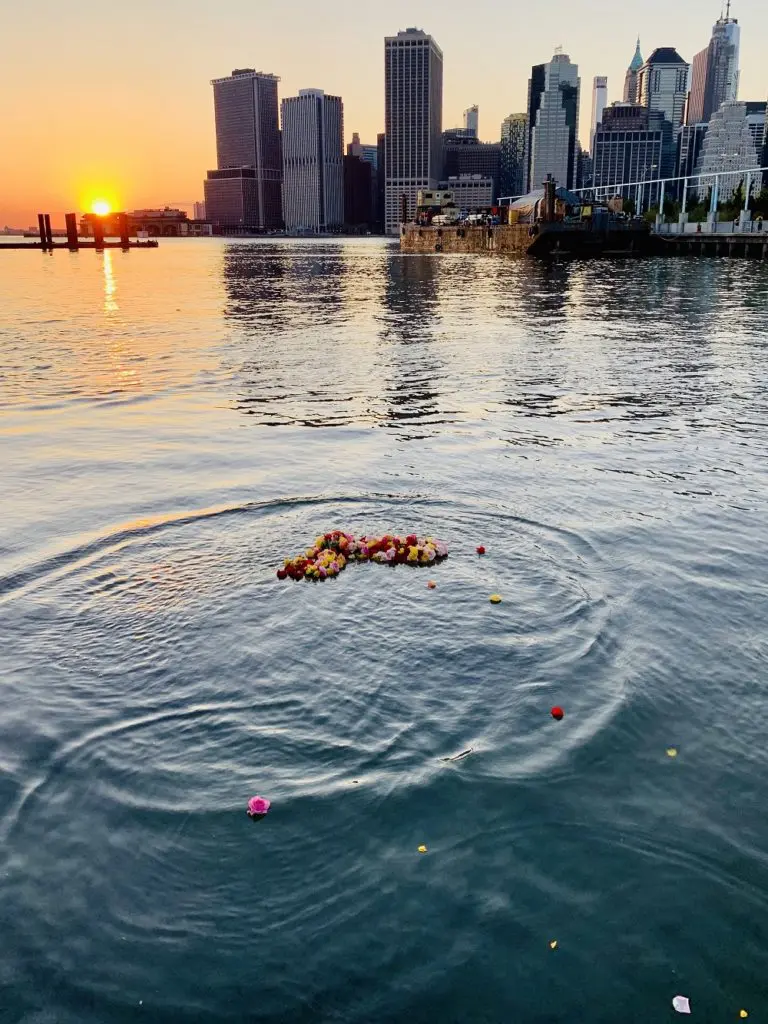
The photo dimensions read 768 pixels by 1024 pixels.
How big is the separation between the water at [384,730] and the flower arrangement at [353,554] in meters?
0.34

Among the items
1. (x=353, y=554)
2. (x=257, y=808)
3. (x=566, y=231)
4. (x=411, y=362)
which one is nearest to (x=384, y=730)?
(x=257, y=808)

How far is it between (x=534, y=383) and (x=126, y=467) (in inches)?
557

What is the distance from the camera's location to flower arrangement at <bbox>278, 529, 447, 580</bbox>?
11.6 meters

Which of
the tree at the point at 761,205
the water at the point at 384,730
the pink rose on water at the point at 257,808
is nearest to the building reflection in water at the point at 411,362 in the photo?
the water at the point at 384,730

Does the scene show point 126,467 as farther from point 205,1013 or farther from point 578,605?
point 205,1013

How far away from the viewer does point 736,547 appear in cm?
1252

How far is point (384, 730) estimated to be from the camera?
26.6 feet

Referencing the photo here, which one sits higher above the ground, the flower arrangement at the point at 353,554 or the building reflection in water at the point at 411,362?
the building reflection in water at the point at 411,362

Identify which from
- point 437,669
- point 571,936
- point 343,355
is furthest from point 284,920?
point 343,355

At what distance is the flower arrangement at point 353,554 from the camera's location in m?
11.6

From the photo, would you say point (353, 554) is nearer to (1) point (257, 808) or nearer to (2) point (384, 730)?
(2) point (384, 730)

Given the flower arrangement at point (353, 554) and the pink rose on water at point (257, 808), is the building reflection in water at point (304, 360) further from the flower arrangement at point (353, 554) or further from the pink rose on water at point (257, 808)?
the pink rose on water at point (257, 808)

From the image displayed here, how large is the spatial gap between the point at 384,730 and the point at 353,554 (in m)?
4.43

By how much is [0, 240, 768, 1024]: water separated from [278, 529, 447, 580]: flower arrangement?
0.34 m
